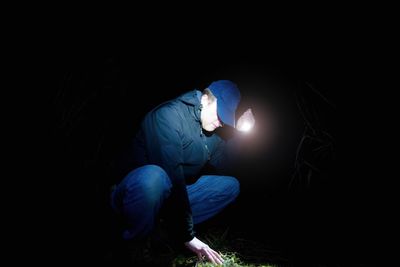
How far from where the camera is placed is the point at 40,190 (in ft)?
9.00

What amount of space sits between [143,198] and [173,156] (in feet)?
1.27

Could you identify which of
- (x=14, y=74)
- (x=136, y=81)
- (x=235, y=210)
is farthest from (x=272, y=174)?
(x=14, y=74)

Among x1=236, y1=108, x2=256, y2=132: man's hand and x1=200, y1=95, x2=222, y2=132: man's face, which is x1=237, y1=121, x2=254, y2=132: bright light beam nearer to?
x1=236, y1=108, x2=256, y2=132: man's hand

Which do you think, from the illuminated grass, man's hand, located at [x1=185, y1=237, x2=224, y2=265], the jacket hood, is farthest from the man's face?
the illuminated grass

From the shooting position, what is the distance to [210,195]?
2.79 metres

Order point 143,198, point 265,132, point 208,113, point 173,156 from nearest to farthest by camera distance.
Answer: point 143,198, point 173,156, point 208,113, point 265,132

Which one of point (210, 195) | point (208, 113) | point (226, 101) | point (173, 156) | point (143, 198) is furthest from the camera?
point (210, 195)

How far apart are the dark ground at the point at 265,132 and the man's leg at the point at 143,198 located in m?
0.70

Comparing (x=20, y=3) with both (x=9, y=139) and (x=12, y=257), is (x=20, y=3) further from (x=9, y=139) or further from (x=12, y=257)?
(x=12, y=257)

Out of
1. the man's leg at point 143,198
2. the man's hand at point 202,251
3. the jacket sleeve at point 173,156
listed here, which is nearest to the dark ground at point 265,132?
the man's hand at point 202,251

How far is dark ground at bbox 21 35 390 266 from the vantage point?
3010 millimetres

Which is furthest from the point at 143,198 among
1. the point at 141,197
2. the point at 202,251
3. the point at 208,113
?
the point at 208,113

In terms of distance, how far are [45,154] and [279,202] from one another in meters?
2.52

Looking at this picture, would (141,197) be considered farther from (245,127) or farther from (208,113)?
(245,127)
